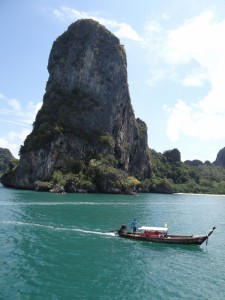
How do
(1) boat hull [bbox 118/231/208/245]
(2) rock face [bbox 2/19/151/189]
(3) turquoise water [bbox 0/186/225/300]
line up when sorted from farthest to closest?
(2) rock face [bbox 2/19/151/189] < (1) boat hull [bbox 118/231/208/245] < (3) turquoise water [bbox 0/186/225/300]

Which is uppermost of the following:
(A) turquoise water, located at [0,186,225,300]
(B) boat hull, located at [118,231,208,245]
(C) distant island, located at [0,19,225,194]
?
(C) distant island, located at [0,19,225,194]

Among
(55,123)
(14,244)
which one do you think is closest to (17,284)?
(14,244)

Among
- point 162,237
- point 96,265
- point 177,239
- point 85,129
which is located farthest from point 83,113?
point 96,265

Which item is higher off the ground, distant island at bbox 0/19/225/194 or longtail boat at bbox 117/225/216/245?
distant island at bbox 0/19/225/194

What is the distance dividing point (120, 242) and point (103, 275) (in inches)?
540

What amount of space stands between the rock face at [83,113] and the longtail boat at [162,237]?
91729 mm

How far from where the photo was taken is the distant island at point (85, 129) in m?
136

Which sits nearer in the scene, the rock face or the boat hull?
the boat hull

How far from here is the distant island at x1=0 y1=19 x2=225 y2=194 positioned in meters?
136

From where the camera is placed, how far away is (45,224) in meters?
53.4

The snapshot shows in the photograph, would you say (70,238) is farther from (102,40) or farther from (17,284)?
(102,40)

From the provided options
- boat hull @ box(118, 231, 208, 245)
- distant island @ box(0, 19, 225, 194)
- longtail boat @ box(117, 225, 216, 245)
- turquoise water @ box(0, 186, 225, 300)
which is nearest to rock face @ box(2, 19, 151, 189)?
distant island @ box(0, 19, 225, 194)

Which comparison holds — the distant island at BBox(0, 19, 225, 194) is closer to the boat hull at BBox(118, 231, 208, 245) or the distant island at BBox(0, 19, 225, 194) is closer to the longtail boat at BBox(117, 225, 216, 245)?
the longtail boat at BBox(117, 225, 216, 245)

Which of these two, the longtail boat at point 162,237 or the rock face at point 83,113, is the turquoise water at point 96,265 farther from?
the rock face at point 83,113
